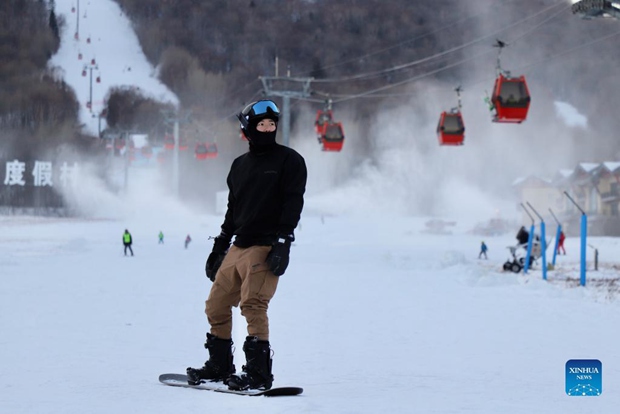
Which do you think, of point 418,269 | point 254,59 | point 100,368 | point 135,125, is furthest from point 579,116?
point 100,368

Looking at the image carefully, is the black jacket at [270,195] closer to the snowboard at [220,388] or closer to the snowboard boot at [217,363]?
the snowboard boot at [217,363]

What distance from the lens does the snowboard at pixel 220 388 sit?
4.57m

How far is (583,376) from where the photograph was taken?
3.58 metres

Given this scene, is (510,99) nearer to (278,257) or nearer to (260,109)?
(260,109)

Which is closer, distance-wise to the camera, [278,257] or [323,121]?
[278,257]

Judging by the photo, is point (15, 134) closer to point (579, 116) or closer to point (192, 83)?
point (192, 83)

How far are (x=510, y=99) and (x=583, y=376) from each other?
1880cm

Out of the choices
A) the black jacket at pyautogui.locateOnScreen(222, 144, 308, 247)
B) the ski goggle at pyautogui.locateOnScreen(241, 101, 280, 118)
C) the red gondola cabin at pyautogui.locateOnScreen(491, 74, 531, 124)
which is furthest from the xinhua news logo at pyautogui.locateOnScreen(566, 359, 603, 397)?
the red gondola cabin at pyautogui.locateOnScreen(491, 74, 531, 124)

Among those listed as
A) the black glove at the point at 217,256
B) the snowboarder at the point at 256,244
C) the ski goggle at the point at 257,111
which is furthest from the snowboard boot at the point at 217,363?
the ski goggle at the point at 257,111

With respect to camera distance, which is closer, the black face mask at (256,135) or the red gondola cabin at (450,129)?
the black face mask at (256,135)

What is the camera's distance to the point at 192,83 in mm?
106312

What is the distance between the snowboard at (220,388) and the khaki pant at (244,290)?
0.31 metres

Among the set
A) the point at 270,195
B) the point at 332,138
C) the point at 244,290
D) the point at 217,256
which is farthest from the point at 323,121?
the point at 244,290

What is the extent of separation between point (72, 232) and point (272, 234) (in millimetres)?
44916
